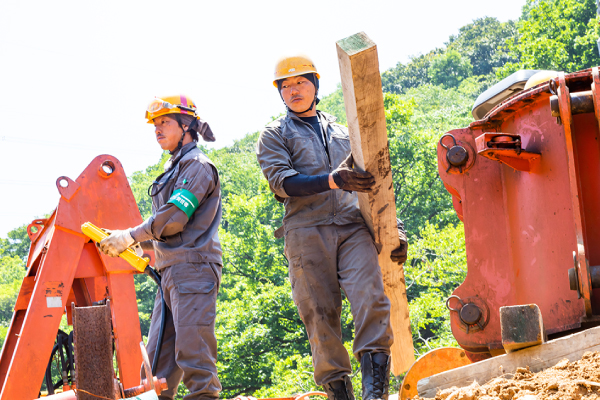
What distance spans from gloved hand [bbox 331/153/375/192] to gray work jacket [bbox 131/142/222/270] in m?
1.10

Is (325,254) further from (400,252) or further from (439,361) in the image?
(439,361)

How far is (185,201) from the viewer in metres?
3.88

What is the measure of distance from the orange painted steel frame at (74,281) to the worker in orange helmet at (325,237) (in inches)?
53.5

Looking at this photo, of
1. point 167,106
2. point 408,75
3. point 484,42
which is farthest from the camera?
point 408,75

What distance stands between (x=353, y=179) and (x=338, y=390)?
1211 millimetres

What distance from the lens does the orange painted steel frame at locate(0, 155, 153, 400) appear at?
3.90 meters

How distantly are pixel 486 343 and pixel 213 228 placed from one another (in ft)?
6.47

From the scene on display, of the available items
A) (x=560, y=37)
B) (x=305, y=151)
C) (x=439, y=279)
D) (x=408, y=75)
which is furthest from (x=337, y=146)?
(x=408, y=75)

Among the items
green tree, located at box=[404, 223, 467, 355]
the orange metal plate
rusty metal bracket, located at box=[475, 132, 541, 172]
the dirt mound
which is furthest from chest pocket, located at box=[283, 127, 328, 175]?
green tree, located at box=[404, 223, 467, 355]

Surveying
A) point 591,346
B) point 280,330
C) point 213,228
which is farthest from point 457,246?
point 591,346

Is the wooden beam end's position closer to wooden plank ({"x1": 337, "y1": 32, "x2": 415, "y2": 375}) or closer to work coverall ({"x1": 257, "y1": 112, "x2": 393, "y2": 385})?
wooden plank ({"x1": 337, "y1": 32, "x2": 415, "y2": 375})

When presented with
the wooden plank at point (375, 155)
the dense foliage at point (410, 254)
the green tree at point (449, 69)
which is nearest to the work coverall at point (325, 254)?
the wooden plank at point (375, 155)

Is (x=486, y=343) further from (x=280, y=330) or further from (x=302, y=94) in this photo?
(x=280, y=330)

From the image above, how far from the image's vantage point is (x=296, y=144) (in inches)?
149
